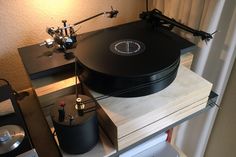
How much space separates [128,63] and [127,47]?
0.10 meters

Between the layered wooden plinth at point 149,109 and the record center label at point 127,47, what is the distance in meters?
0.14

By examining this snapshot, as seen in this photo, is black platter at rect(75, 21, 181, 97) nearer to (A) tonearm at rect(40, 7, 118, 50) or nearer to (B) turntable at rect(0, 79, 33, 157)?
(A) tonearm at rect(40, 7, 118, 50)

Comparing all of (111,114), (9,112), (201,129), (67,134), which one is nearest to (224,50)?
(201,129)

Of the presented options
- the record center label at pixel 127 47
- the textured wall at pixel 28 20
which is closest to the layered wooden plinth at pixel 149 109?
the record center label at pixel 127 47

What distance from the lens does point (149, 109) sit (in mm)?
584

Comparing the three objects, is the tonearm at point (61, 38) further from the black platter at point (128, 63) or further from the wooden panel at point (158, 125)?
the wooden panel at point (158, 125)

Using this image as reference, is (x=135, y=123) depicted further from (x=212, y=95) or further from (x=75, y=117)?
(x=212, y=95)

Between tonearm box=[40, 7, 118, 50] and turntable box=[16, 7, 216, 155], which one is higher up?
tonearm box=[40, 7, 118, 50]

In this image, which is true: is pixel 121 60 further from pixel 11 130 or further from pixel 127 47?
pixel 11 130

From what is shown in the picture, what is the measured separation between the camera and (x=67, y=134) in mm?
531

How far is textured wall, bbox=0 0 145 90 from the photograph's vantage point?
0.85 metres

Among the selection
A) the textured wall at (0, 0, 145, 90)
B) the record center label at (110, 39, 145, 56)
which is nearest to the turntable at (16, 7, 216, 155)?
the record center label at (110, 39, 145, 56)

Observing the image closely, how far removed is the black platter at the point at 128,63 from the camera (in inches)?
23.6

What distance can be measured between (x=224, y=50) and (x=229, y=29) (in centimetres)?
8
